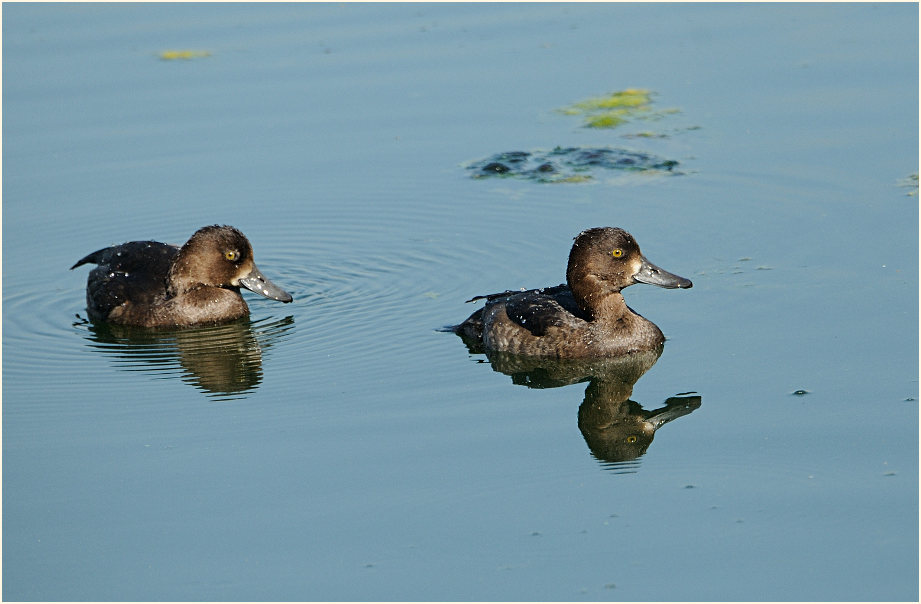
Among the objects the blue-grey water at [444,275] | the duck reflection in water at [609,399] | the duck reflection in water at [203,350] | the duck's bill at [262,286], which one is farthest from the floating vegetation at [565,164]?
the duck reflection in water at [609,399]

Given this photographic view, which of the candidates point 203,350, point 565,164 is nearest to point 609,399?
point 203,350

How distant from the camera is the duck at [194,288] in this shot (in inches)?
472

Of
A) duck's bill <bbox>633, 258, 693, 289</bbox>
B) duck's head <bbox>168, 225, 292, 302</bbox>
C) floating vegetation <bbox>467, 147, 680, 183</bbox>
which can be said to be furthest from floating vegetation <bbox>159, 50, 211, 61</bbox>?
duck's bill <bbox>633, 258, 693, 289</bbox>

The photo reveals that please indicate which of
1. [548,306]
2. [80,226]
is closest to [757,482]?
[548,306]

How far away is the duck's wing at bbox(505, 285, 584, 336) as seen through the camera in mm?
10844

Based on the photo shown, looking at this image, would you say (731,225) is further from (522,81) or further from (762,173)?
(522,81)

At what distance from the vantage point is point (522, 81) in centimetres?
1722

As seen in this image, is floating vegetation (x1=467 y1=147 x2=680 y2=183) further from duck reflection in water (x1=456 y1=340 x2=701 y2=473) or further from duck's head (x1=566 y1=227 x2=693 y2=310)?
duck reflection in water (x1=456 y1=340 x2=701 y2=473)

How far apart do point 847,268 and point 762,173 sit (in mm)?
2674

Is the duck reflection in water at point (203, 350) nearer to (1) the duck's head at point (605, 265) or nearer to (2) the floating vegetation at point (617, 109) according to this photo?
(1) the duck's head at point (605, 265)

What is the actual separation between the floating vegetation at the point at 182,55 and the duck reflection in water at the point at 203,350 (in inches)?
291

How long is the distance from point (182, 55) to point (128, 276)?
287 inches

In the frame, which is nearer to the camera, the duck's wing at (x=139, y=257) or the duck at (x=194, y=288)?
the duck at (x=194, y=288)

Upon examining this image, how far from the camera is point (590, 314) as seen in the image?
10.8m
